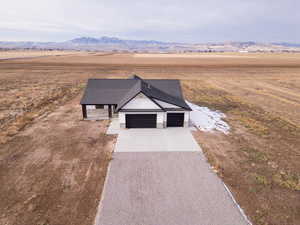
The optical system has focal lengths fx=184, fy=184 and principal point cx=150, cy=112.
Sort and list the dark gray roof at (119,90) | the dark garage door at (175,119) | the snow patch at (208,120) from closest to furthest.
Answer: the dark garage door at (175,119) < the snow patch at (208,120) < the dark gray roof at (119,90)

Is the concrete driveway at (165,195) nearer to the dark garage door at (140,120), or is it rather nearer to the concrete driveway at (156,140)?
the concrete driveway at (156,140)

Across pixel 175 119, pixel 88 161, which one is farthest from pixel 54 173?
pixel 175 119

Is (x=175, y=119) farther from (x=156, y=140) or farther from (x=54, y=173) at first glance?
(x=54, y=173)

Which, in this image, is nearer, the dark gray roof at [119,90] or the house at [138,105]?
the house at [138,105]

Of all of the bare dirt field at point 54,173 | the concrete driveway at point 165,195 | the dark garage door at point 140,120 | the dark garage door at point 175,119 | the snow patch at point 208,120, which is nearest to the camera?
the concrete driveway at point 165,195

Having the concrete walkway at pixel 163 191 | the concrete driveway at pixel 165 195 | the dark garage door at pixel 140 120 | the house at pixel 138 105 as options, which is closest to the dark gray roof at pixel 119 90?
the house at pixel 138 105

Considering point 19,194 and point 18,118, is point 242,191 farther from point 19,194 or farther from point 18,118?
point 18,118

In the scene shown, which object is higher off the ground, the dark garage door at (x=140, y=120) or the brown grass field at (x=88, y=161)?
the dark garage door at (x=140, y=120)

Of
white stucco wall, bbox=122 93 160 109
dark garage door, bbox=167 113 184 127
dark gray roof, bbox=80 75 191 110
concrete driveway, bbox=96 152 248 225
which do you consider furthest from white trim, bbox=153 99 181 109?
concrete driveway, bbox=96 152 248 225
